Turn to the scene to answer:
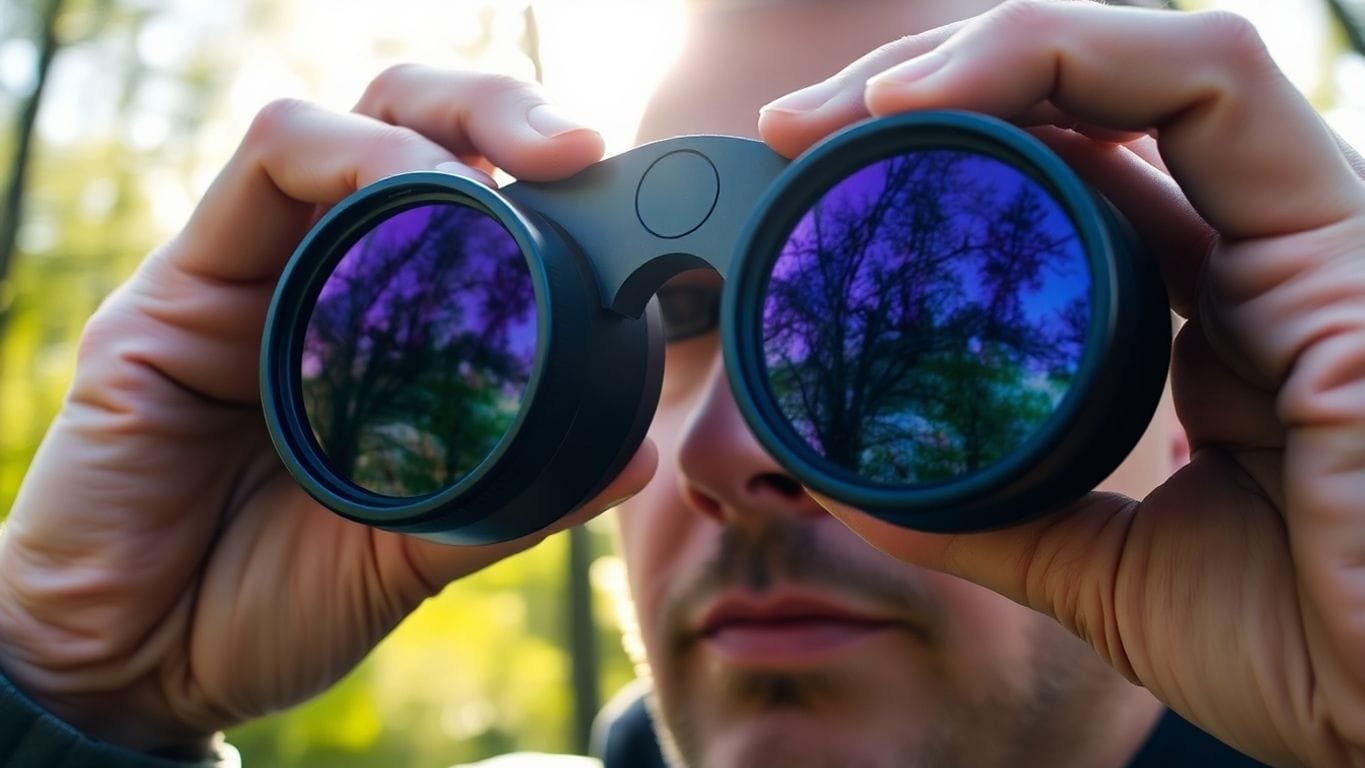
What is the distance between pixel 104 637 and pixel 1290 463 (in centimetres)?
182

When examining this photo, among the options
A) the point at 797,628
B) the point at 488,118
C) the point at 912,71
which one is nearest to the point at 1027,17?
the point at 912,71

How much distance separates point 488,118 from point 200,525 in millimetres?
930

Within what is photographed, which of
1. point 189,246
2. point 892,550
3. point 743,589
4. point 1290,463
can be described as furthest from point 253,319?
point 1290,463

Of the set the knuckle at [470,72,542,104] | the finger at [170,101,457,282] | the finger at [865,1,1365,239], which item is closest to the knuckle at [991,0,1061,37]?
the finger at [865,1,1365,239]

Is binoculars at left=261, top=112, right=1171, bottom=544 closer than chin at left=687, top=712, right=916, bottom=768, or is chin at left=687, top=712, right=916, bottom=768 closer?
binoculars at left=261, top=112, right=1171, bottom=544

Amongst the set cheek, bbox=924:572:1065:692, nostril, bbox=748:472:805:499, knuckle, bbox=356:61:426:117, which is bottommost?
cheek, bbox=924:572:1065:692

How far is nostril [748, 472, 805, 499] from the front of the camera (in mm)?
1843

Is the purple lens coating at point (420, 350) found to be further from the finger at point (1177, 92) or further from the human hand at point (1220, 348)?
the finger at point (1177, 92)

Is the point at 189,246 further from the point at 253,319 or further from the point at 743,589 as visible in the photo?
the point at 743,589

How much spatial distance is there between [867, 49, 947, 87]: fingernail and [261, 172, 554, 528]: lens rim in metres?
0.43

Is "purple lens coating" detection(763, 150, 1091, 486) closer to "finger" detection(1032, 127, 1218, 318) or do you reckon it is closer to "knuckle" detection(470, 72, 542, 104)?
"finger" detection(1032, 127, 1218, 318)

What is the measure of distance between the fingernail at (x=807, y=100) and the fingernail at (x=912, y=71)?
0.10 m

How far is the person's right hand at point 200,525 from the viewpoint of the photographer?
185cm

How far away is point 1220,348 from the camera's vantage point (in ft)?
4.38
